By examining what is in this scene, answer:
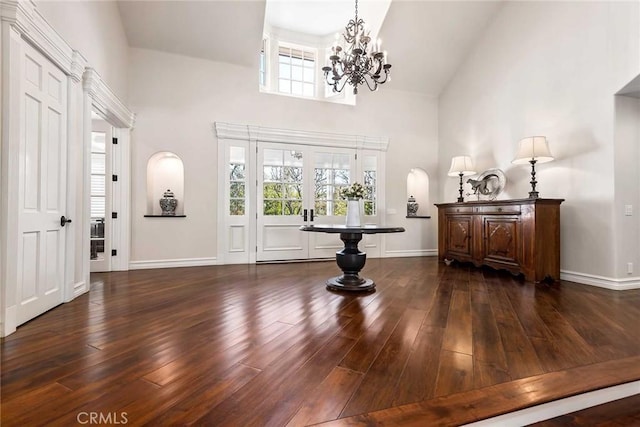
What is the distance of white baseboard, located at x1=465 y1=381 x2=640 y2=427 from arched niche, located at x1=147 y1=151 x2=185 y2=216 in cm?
507

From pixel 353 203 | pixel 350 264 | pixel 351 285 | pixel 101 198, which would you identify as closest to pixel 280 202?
pixel 353 203

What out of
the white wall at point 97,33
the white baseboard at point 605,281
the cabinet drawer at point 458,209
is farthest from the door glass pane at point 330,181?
the white baseboard at point 605,281

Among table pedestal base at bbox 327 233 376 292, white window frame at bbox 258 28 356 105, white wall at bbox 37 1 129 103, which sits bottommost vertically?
table pedestal base at bbox 327 233 376 292

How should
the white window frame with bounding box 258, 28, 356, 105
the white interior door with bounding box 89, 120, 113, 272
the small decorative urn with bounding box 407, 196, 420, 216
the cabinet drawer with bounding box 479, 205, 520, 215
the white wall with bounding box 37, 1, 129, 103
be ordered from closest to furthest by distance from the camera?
the white wall with bounding box 37, 1, 129, 103 → the cabinet drawer with bounding box 479, 205, 520, 215 → the white interior door with bounding box 89, 120, 113, 272 → the white window frame with bounding box 258, 28, 356, 105 → the small decorative urn with bounding box 407, 196, 420, 216

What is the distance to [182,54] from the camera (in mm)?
5266

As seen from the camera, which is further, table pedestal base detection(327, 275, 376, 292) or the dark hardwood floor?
table pedestal base detection(327, 275, 376, 292)

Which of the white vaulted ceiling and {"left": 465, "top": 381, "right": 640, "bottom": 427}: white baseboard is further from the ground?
the white vaulted ceiling

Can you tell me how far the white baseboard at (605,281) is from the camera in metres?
3.73

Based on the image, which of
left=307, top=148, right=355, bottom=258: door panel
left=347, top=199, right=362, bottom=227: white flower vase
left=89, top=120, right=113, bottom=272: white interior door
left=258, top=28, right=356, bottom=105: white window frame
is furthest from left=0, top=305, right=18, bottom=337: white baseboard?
left=258, top=28, right=356, bottom=105: white window frame

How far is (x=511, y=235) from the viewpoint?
4375mm

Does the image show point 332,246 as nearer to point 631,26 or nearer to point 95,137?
point 95,137

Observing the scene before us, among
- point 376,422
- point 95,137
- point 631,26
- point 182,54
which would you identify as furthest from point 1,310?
point 631,26

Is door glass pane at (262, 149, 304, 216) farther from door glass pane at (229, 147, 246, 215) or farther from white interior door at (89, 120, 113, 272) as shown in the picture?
white interior door at (89, 120, 113, 272)

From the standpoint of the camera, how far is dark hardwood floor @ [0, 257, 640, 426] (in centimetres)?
141
